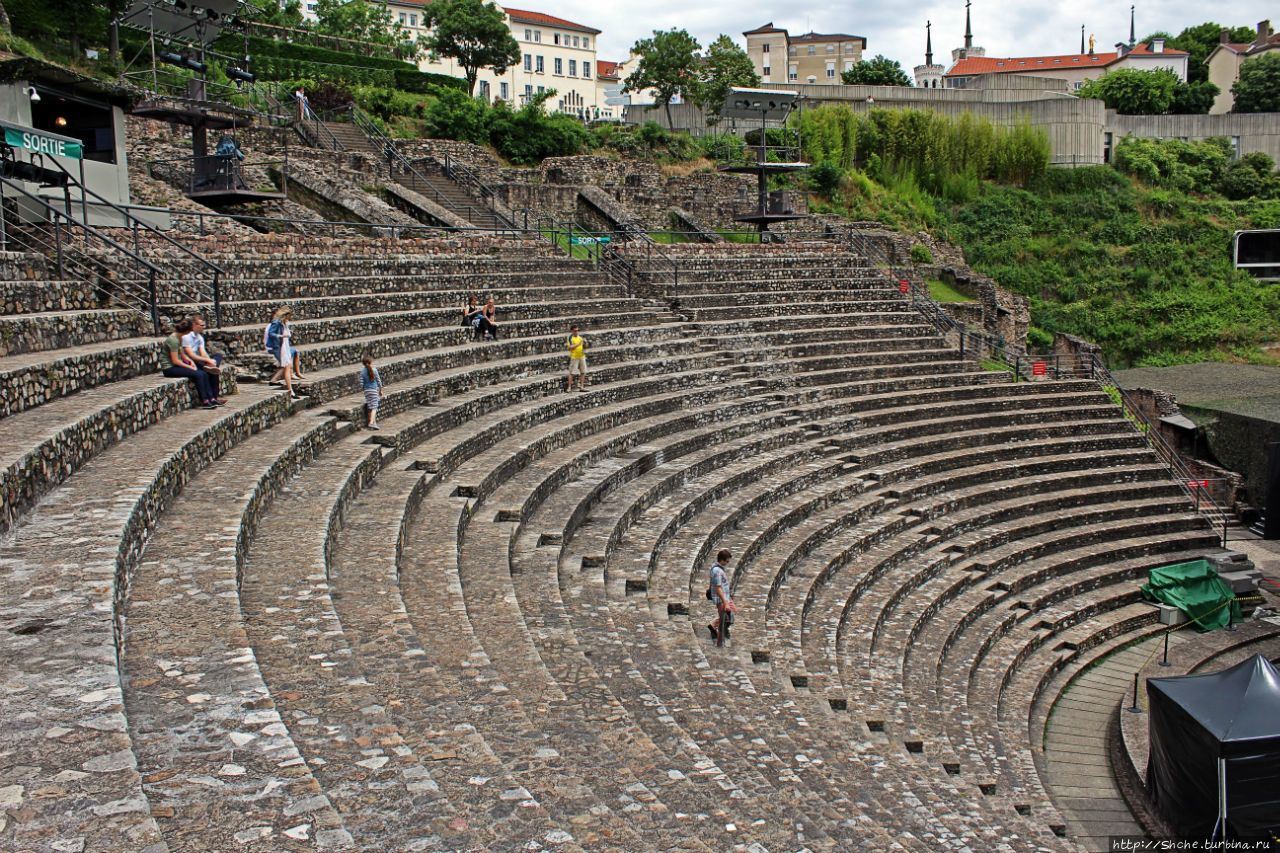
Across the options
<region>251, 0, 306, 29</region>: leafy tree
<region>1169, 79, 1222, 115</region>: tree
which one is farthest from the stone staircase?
<region>1169, 79, 1222, 115</region>: tree

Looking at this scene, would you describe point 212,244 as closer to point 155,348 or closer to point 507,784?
point 155,348

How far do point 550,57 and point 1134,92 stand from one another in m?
32.1

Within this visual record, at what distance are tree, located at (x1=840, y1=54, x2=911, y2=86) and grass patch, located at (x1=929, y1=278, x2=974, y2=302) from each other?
32.5m

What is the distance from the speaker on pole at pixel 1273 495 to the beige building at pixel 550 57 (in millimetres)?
42261

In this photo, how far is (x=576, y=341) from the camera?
12453mm

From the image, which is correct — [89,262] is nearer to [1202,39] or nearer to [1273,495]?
[1273,495]

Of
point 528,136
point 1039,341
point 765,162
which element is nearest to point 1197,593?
point 765,162

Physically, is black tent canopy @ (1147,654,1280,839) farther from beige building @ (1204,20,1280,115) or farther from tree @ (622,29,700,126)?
beige building @ (1204,20,1280,115)

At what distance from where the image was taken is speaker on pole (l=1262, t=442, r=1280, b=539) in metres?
16.5

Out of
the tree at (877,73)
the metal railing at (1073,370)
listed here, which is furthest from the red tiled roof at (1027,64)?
the metal railing at (1073,370)

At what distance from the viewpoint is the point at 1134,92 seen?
4775 centimetres

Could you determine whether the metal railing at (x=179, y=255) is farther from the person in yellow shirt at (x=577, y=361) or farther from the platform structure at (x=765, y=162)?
the platform structure at (x=765, y=162)

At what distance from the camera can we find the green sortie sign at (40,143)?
10.2 metres

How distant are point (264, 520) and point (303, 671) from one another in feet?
8.11
